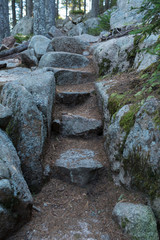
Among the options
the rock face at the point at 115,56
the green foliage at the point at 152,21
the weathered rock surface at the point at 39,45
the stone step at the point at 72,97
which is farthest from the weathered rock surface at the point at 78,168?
the weathered rock surface at the point at 39,45

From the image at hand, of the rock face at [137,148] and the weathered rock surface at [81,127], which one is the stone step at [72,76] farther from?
the rock face at [137,148]

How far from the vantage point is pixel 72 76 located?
6.82m

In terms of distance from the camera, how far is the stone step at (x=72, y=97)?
5.80 metres

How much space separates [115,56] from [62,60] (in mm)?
2068

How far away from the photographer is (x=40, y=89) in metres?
4.56

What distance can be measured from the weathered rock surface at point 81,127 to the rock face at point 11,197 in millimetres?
1981

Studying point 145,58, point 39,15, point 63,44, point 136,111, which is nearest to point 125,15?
point 63,44

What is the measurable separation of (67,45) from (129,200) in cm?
736

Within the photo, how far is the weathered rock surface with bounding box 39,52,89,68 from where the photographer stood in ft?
24.4

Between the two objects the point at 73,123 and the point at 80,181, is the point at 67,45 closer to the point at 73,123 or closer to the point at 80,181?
the point at 73,123

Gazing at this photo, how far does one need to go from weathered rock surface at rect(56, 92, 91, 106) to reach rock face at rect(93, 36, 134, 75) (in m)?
1.28

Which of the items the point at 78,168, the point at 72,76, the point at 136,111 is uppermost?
the point at 136,111

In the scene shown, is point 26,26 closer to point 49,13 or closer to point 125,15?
point 49,13

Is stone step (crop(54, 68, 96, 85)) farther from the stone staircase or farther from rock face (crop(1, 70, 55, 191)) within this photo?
rock face (crop(1, 70, 55, 191))
